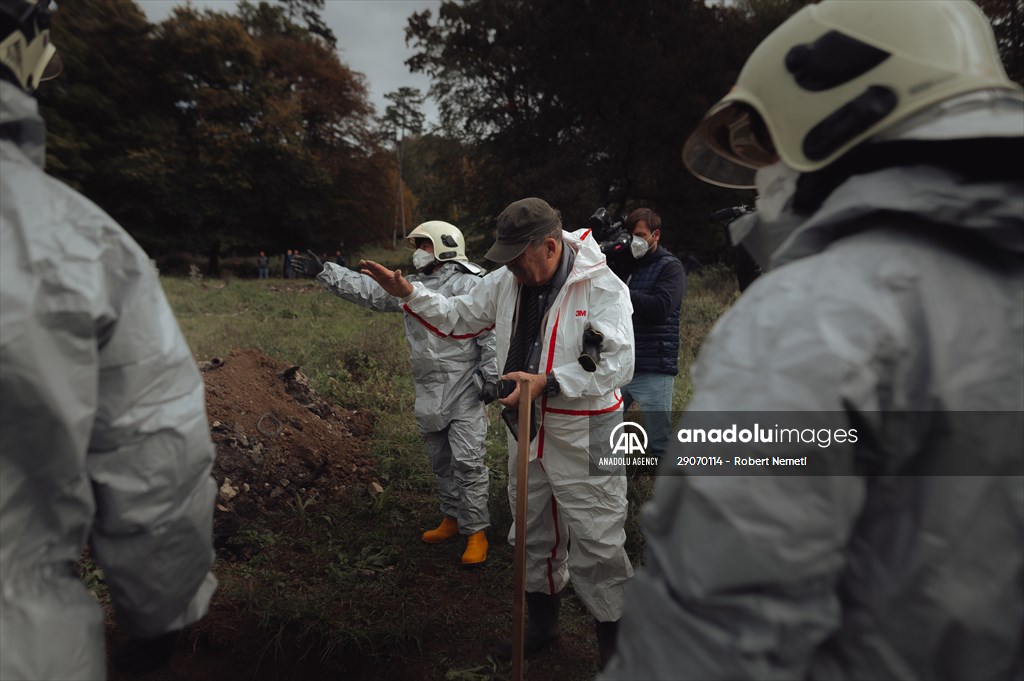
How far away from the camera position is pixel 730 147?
1684mm

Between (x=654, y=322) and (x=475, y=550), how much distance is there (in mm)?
2032

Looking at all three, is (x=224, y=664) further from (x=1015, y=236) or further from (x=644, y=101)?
(x=644, y=101)

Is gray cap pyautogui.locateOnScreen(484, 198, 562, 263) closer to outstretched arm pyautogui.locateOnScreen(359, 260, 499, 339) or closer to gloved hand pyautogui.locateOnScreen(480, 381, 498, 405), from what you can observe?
outstretched arm pyautogui.locateOnScreen(359, 260, 499, 339)

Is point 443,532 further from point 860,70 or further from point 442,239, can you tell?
point 860,70

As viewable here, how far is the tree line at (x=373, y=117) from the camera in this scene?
697 inches

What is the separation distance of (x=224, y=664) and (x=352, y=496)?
173cm

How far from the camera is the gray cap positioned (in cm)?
274

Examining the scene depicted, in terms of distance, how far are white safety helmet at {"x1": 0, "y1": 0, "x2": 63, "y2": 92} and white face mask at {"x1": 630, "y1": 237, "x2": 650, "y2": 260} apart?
369 cm

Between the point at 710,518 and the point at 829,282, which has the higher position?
the point at 829,282

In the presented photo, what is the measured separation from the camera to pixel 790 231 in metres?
1.18

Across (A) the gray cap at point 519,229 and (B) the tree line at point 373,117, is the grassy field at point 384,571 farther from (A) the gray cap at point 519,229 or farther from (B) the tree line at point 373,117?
(B) the tree line at point 373,117

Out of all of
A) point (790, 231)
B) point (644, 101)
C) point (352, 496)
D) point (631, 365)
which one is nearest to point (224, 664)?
point (352, 496)

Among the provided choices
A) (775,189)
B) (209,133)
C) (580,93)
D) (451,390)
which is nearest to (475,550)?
(451,390)

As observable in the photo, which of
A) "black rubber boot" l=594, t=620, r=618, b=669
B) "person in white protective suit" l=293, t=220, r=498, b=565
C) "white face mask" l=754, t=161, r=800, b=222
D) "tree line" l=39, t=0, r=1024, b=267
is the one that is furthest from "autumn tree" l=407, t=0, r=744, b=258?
"white face mask" l=754, t=161, r=800, b=222
